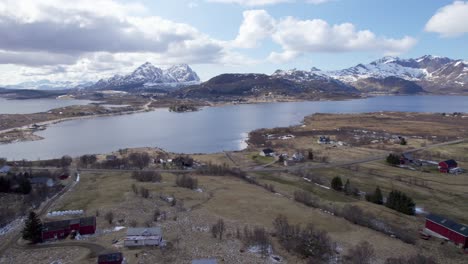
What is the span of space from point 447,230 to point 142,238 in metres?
26.1

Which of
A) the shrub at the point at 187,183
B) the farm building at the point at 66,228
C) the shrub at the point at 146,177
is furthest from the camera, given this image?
the shrub at the point at 146,177

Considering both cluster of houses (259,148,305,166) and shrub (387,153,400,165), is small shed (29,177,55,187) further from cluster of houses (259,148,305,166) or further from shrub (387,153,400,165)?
shrub (387,153,400,165)

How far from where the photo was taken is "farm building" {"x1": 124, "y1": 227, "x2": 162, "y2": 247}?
2812 cm

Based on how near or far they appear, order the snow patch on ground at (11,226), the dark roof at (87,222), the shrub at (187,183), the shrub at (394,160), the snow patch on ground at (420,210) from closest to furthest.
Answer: the dark roof at (87,222) → the snow patch on ground at (11,226) → the snow patch on ground at (420,210) → the shrub at (187,183) → the shrub at (394,160)

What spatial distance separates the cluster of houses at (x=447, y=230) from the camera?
31703mm

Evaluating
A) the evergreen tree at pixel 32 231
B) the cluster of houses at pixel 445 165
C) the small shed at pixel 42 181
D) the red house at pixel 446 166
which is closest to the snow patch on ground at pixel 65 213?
the evergreen tree at pixel 32 231

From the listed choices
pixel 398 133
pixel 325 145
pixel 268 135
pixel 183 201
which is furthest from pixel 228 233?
pixel 398 133

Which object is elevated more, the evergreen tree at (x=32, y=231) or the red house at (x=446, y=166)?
the evergreen tree at (x=32, y=231)

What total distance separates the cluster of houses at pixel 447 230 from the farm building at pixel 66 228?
96.1 ft

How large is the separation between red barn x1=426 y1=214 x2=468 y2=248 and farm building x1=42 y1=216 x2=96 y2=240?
3006 centimetres

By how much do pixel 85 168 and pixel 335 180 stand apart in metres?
39.3

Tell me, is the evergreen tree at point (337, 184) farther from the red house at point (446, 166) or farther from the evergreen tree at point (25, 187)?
the evergreen tree at point (25, 187)

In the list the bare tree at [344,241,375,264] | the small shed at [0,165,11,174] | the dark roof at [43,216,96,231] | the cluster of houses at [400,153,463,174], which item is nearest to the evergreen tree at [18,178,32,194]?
the small shed at [0,165,11,174]

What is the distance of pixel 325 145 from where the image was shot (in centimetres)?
8500
